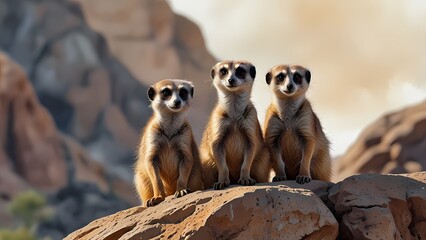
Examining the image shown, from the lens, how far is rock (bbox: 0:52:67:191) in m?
43.0

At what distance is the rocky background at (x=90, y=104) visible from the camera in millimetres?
24562

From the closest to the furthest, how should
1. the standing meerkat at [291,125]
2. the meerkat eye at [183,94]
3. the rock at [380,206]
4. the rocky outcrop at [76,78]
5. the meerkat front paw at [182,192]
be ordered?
the rock at [380,206], the meerkat front paw at [182,192], the standing meerkat at [291,125], the meerkat eye at [183,94], the rocky outcrop at [76,78]

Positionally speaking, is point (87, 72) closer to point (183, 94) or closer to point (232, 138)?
point (183, 94)

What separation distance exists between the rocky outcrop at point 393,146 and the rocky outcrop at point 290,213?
47.8 feet

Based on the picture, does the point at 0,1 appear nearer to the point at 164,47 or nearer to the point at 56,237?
the point at 164,47

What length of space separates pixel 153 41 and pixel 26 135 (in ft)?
76.9

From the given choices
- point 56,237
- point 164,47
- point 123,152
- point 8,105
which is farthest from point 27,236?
point 164,47

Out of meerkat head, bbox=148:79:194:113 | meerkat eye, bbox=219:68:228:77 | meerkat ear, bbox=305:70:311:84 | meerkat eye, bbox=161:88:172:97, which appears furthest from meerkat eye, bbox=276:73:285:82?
meerkat eye, bbox=161:88:172:97

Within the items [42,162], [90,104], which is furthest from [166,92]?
[90,104]

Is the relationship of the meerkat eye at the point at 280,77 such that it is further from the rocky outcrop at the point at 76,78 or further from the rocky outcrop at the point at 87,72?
the rocky outcrop at the point at 76,78

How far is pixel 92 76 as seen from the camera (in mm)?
57406

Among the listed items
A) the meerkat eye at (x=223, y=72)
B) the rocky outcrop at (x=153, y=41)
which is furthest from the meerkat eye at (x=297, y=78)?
the rocky outcrop at (x=153, y=41)

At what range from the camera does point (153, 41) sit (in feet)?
216

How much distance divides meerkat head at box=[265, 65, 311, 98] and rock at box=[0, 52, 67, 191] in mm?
35450
